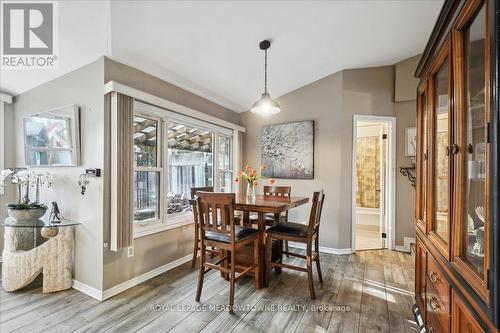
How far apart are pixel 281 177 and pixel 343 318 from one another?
242 cm

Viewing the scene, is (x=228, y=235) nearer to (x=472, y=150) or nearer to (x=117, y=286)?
(x=117, y=286)

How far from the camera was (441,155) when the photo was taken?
152 centimetres

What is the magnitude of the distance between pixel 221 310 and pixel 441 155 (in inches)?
83.2

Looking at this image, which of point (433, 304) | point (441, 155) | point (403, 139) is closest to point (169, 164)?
point (441, 155)

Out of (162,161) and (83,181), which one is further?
(162,161)

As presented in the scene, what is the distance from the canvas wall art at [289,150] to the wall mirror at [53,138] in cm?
278

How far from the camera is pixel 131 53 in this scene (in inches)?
97.6

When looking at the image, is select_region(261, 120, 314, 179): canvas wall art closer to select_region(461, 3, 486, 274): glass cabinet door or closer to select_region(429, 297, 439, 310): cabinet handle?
select_region(429, 297, 439, 310): cabinet handle

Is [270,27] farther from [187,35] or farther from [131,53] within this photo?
[131,53]

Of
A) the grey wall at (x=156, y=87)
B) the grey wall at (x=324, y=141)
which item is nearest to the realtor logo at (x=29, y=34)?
the grey wall at (x=156, y=87)

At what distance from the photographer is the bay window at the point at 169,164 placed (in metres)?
2.87

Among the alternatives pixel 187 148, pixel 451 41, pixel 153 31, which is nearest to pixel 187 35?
pixel 153 31

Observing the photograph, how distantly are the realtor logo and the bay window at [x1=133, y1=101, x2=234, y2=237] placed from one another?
945mm

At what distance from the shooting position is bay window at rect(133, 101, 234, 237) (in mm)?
2869
